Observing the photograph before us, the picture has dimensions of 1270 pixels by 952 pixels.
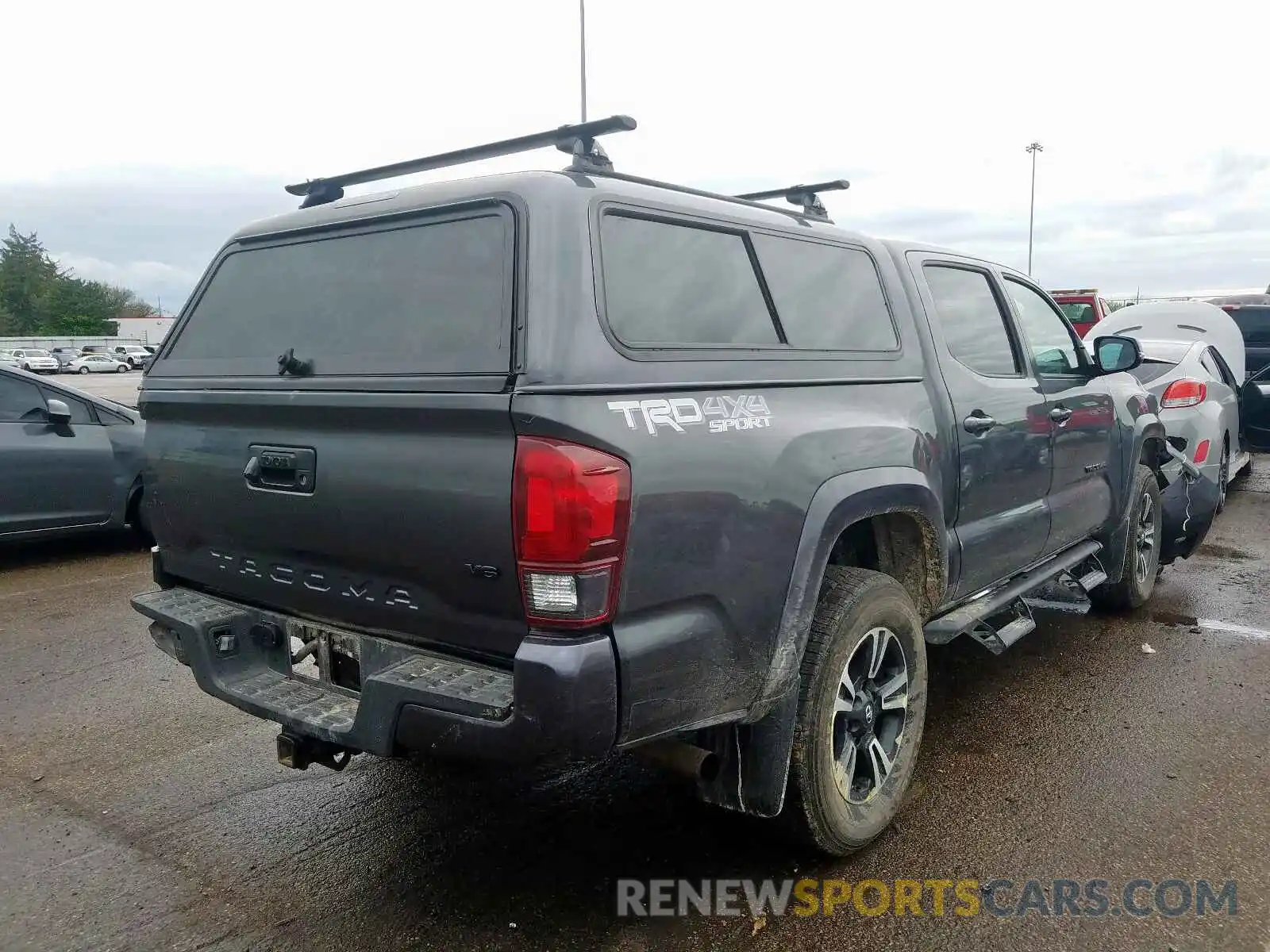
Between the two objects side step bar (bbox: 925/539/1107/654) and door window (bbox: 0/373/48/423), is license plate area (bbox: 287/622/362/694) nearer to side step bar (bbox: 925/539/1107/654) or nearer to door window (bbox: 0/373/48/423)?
side step bar (bbox: 925/539/1107/654)

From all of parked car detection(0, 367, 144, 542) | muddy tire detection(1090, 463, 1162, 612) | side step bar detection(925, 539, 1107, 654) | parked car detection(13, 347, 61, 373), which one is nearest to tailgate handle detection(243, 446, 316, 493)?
side step bar detection(925, 539, 1107, 654)

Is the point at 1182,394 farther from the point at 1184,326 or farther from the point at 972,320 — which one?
the point at 972,320

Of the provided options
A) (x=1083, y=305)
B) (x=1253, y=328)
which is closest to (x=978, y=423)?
(x=1253, y=328)

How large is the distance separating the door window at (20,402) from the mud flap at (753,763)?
6.45 m

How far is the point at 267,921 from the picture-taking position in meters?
2.83

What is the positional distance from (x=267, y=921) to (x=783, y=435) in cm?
205

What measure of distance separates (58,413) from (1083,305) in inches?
626

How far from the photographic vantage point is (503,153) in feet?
10.3

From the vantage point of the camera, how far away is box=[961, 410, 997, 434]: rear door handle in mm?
3789

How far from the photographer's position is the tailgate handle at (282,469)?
9.20 feet

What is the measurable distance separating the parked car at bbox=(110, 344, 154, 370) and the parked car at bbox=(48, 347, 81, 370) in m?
2.18

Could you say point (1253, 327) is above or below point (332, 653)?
above

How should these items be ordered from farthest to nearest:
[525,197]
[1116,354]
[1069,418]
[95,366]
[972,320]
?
[95,366] < [1116,354] < [1069,418] < [972,320] < [525,197]

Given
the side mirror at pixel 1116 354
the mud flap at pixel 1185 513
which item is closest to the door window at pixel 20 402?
the side mirror at pixel 1116 354
